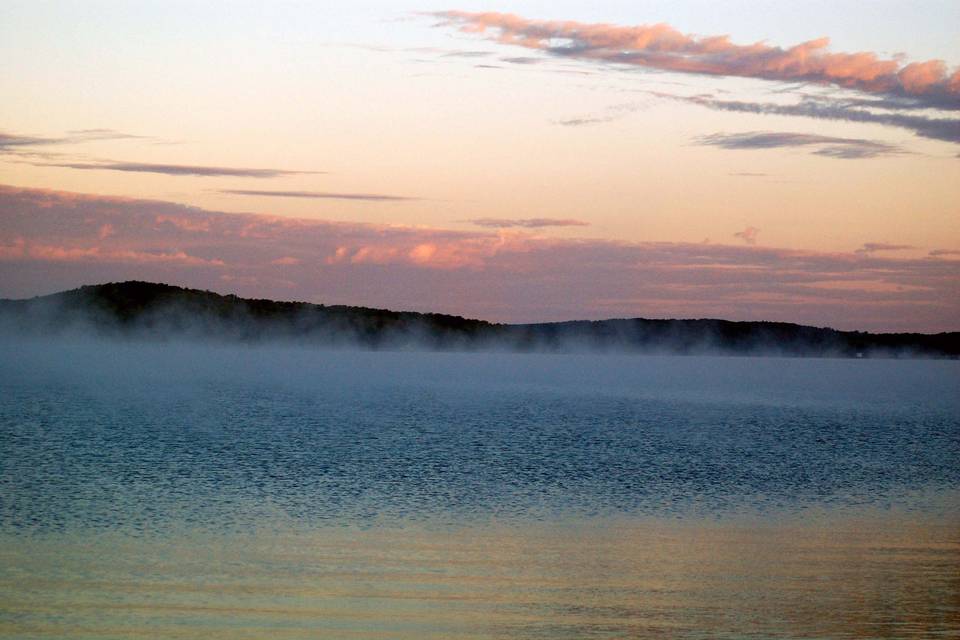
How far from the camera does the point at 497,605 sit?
59.5 ft

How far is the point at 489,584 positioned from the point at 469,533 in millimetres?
5298

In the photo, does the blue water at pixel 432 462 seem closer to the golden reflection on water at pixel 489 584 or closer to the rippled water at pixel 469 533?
the rippled water at pixel 469 533

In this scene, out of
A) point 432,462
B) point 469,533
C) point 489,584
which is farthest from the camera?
point 432,462

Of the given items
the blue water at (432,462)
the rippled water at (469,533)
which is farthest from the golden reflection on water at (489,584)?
the blue water at (432,462)

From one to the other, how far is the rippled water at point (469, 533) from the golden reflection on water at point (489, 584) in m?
0.07

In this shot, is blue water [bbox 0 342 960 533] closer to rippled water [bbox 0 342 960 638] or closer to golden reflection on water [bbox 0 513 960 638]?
rippled water [bbox 0 342 960 638]

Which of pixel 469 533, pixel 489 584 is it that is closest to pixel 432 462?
pixel 469 533

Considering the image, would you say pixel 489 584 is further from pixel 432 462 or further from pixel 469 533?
pixel 432 462

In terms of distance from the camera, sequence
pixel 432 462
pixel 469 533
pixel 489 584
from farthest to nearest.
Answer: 1. pixel 432 462
2. pixel 469 533
3. pixel 489 584

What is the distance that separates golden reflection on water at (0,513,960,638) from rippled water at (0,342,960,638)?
0.07 metres

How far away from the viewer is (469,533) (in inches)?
982

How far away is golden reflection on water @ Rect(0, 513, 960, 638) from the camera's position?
16922 millimetres

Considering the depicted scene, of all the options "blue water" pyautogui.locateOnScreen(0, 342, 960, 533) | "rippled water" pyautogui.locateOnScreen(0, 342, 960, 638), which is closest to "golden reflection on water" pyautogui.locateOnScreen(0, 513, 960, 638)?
"rippled water" pyautogui.locateOnScreen(0, 342, 960, 638)

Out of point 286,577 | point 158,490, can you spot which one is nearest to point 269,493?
point 158,490
